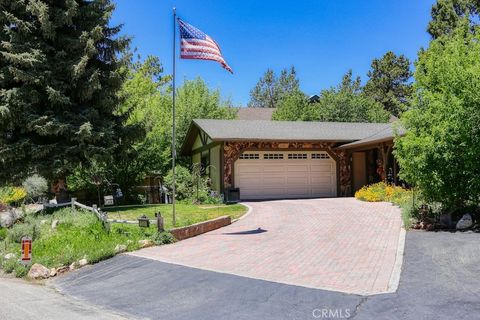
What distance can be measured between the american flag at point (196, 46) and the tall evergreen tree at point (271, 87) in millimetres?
53110

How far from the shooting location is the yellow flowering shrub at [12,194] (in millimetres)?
20766

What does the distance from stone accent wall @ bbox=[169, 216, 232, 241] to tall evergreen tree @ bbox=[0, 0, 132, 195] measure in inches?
219

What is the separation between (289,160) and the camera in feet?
75.0

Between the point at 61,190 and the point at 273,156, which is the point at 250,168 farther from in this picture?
the point at 61,190

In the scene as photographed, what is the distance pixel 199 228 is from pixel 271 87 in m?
55.6

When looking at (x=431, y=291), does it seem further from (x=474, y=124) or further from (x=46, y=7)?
(x=46, y=7)

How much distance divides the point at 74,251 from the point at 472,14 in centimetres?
3133

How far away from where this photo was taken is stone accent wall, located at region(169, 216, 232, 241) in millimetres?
12133

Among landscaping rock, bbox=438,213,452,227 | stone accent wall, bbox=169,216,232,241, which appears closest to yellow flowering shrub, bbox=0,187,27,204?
stone accent wall, bbox=169,216,232,241

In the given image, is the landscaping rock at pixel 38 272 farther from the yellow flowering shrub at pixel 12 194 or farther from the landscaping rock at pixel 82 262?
the yellow flowering shrub at pixel 12 194

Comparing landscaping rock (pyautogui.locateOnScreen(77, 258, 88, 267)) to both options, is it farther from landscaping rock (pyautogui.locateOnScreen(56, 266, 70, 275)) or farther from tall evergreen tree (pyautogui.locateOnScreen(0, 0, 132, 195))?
tall evergreen tree (pyautogui.locateOnScreen(0, 0, 132, 195))

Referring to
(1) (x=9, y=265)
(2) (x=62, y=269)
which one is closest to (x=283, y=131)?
(2) (x=62, y=269)

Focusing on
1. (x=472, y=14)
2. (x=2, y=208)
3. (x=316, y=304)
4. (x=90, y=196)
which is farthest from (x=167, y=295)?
(x=472, y=14)

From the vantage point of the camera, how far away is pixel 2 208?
1722 centimetres
